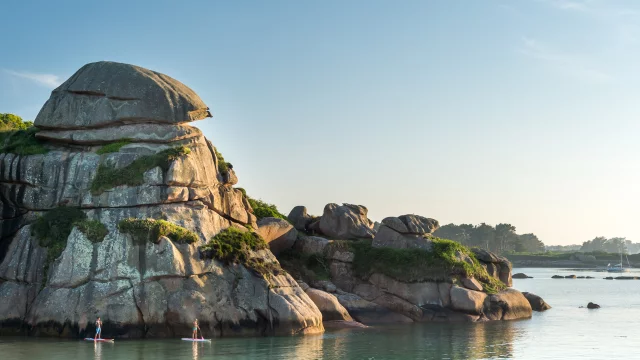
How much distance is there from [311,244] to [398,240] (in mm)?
6620

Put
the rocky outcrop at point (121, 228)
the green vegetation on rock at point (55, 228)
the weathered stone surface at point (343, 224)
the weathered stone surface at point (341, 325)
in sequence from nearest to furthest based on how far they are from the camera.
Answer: the rocky outcrop at point (121, 228)
the green vegetation on rock at point (55, 228)
the weathered stone surface at point (341, 325)
the weathered stone surface at point (343, 224)

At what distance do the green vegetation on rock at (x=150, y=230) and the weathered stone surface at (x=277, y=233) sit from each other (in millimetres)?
10371

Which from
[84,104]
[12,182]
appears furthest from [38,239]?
[84,104]

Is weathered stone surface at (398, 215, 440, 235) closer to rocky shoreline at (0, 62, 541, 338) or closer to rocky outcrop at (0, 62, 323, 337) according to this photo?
rocky shoreline at (0, 62, 541, 338)

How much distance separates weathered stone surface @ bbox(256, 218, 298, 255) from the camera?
172 feet

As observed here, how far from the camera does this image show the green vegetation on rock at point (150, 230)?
40603mm

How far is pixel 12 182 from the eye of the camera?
145 feet

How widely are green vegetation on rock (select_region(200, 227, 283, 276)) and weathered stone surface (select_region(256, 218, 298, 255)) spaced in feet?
19.5

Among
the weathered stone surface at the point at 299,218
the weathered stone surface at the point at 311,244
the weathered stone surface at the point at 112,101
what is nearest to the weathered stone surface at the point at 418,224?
the weathered stone surface at the point at 311,244

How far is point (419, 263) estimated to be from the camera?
5341 cm

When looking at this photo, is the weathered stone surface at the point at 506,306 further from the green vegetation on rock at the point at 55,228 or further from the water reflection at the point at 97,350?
the green vegetation on rock at the point at 55,228

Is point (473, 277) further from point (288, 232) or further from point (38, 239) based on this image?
point (38, 239)

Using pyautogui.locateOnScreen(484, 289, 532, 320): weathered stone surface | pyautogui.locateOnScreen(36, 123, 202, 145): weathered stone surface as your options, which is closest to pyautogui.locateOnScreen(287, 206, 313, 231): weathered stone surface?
pyautogui.locateOnScreen(484, 289, 532, 320): weathered stone surface

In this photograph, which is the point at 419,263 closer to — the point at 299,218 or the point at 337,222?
the point at 337,222
